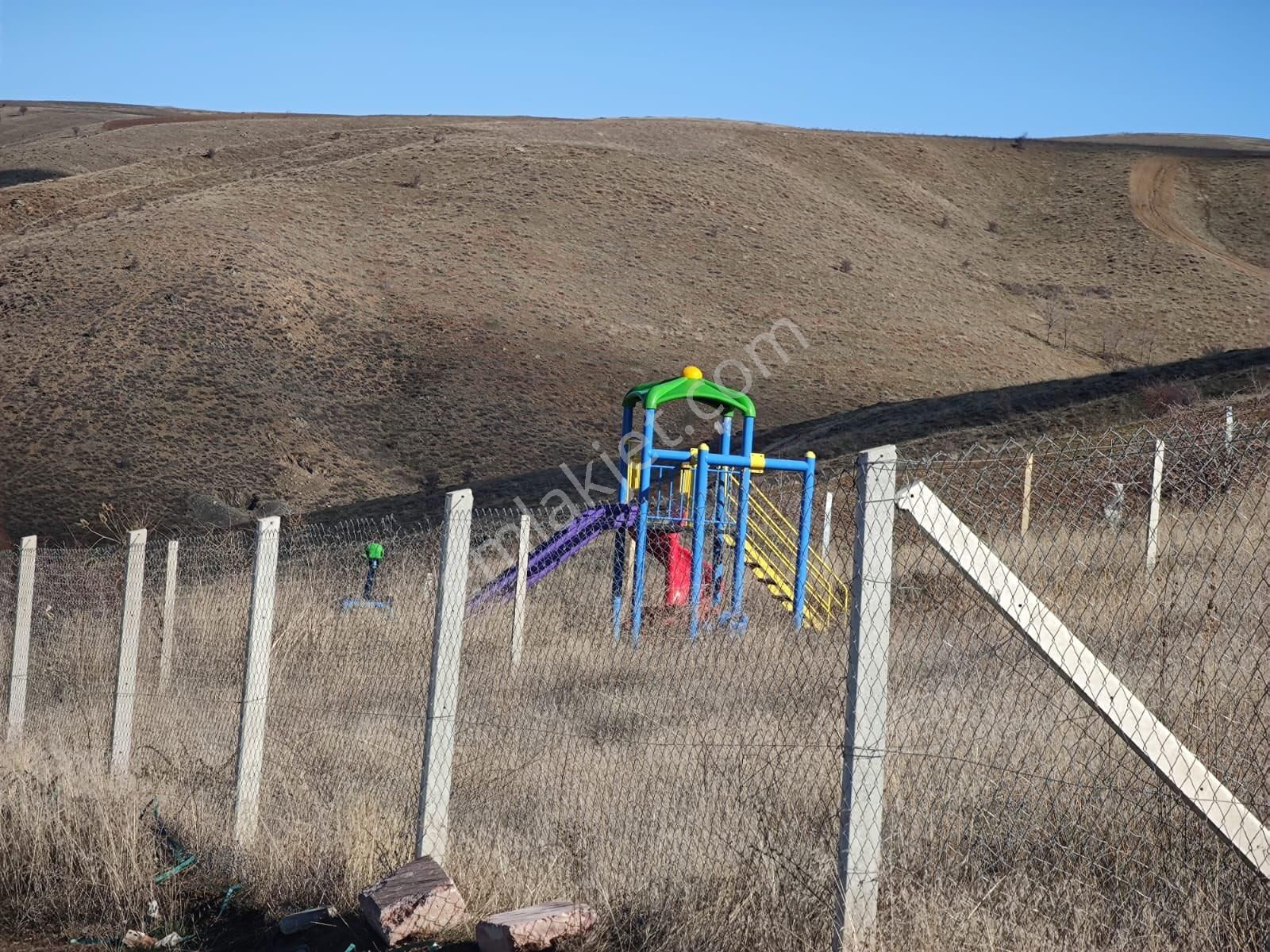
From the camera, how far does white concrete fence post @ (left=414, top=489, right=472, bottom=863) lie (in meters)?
5.36

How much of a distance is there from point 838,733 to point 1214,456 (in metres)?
2.17

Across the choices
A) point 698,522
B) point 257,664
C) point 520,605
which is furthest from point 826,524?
point 257,664

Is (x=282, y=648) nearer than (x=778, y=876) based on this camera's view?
No

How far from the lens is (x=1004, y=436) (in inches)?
1134

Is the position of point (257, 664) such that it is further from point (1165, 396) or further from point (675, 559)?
point (1165, 396)

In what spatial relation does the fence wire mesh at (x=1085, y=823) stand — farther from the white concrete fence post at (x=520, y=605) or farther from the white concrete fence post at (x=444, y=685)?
the white concrete fence post at (x=520, y=605)

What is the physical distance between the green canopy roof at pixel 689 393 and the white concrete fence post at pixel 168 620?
744cm

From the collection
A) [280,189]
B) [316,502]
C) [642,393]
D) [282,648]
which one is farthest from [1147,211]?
[282,648]

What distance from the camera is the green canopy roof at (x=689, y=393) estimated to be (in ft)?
52.3

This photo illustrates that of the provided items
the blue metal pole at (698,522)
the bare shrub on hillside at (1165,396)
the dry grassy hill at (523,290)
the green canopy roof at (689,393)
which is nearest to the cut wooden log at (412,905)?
the blue metal pole at (698,522)

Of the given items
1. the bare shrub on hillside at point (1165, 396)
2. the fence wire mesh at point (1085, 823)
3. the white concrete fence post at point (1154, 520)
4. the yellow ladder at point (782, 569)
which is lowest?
the yellow ladder at point (782, 569)

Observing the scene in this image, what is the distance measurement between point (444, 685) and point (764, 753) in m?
1.75

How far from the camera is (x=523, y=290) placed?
50.2 m

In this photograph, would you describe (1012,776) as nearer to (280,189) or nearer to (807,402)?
(807,402)
